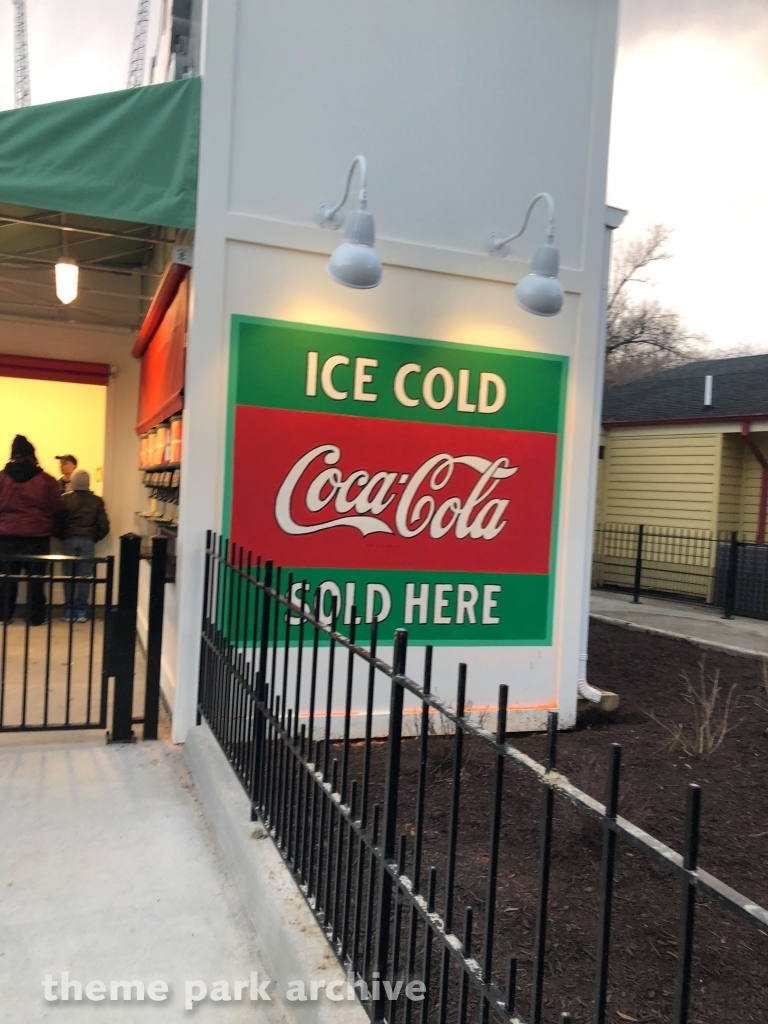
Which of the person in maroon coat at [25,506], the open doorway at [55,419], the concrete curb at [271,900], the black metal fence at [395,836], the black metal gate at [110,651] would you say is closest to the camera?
the black metal fence at [395,836]

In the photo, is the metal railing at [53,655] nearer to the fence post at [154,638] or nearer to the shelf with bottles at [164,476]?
the fence post at [154,638]

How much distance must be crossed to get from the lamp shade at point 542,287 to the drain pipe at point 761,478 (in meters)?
10.2

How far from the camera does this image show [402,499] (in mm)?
5445

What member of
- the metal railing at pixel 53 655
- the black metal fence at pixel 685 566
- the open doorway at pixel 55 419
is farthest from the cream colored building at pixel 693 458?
the metal railing at pixel 53 655

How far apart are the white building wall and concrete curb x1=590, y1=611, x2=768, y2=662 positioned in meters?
4.12

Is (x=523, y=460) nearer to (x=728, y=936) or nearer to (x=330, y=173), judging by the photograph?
(x=330, y=173)

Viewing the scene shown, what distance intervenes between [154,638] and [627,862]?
300cm

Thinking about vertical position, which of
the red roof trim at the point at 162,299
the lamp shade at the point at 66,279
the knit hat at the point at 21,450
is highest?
the lamp shade at the point at 66,279

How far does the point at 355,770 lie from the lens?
4.43 meters

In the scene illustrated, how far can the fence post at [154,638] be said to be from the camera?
491cm

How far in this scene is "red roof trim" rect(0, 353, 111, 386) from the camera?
9031 millimetres

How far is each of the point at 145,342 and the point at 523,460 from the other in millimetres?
4349

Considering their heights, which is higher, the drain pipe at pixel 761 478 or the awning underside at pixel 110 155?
the awning underside at pixel 110 155

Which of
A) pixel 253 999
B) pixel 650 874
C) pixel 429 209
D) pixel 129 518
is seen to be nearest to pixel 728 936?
pixel 650 874
